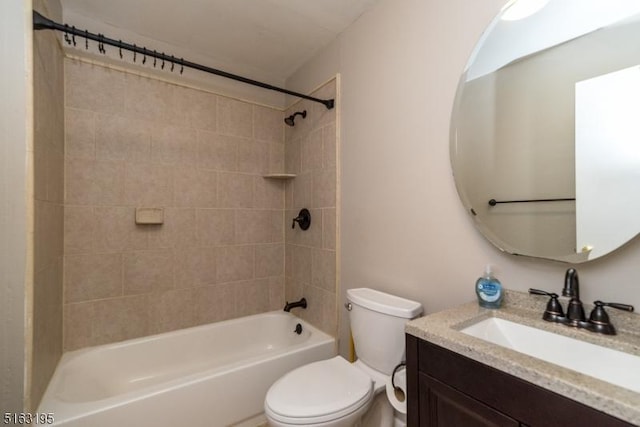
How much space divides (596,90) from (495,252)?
598mm

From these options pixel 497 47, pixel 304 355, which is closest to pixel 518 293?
pixel 497 47

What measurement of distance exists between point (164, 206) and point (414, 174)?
169 centimetres

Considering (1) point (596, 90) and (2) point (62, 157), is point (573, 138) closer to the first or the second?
(1) point (596, 90)

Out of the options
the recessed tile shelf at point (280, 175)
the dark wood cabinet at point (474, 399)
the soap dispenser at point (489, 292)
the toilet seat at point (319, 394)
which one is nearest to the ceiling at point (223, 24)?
the recessed tile shelf at point (280, 175)

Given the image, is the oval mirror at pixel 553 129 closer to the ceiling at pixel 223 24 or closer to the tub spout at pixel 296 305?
the ceiling at pixel 223 24

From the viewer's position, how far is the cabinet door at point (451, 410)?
0.70m

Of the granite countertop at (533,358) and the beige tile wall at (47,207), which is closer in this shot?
the granite countertop at (533,358)

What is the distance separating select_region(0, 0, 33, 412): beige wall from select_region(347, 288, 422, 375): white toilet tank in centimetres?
139

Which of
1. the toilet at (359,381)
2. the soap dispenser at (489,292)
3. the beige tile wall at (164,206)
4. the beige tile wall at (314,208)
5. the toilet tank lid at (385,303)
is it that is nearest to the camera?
the soap dispenser at (489,292)

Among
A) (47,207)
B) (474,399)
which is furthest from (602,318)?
(47,207)

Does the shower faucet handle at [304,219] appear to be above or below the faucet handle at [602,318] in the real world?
above

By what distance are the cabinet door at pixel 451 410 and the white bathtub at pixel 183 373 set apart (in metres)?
1.02

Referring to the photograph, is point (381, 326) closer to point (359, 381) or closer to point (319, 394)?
point (359, 381)

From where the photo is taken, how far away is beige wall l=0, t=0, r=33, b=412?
108cm
